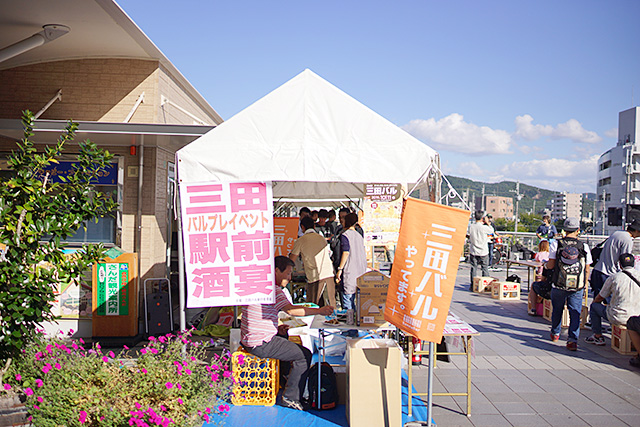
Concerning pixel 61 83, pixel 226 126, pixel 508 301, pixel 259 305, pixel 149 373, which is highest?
pixel 61 83

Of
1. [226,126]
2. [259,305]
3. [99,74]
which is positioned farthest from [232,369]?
[99,74]

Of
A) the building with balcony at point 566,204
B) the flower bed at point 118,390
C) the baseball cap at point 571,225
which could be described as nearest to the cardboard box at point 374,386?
the flower bed at point 118,390

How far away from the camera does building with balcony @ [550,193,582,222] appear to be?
187250 millimetres

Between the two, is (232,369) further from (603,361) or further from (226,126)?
(603,361)

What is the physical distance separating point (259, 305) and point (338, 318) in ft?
3.21

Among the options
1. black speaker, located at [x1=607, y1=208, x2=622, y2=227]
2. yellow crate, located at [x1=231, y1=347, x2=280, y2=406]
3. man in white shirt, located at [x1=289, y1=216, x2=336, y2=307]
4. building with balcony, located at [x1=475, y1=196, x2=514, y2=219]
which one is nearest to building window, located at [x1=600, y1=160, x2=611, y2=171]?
building with balcony, located at [x1=475, y1=196, x2=514, y2=219]

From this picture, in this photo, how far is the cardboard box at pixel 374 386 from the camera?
181 inches

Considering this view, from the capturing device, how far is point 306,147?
511cm

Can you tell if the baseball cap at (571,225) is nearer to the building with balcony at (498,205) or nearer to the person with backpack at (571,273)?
the person with backpack at (571,273)

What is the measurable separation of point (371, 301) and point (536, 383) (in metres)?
2.42

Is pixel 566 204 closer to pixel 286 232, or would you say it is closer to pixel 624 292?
pixel 286 232

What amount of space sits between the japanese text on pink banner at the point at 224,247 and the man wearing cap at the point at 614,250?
5889 millimetres

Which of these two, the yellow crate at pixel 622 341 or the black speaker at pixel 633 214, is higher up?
the black speaker at pixel 633 214

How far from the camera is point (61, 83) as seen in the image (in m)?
8.25
